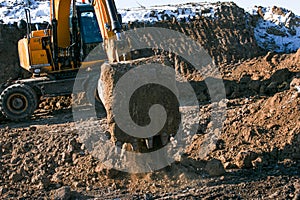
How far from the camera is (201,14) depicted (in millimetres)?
16266

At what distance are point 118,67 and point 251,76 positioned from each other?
18.2ft

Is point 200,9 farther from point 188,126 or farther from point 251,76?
point 188,126

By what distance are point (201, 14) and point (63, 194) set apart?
10.5 m

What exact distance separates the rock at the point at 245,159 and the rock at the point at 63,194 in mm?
2329

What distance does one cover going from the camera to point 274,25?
50.9 ft

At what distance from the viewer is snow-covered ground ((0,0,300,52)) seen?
586 inches

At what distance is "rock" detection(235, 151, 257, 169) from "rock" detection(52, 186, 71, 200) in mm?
2329

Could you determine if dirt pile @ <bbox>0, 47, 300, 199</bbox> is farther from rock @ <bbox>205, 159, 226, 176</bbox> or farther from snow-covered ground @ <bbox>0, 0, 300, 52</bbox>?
snow-covered ground @ <bbox>0, 0, 300, 52</bbox>

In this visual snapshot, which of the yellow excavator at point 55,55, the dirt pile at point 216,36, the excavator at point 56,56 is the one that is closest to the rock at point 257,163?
the excavator at point 56,56

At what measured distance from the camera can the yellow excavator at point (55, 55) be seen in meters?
11.3

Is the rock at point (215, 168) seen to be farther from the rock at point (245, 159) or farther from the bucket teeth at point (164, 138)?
the bucket teeth at point (164, 138)

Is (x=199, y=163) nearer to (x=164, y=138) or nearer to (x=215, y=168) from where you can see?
(x=215, y=168)

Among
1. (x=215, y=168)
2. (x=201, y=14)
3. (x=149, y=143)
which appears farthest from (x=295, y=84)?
(x=201, y=14)

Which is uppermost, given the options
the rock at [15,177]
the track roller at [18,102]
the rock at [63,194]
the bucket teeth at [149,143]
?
the track roller at [18,102]
